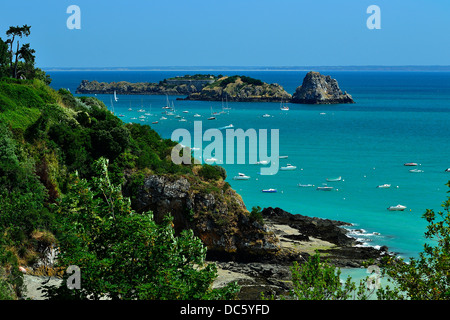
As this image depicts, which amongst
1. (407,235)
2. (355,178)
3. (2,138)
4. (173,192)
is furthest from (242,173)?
(2,138)

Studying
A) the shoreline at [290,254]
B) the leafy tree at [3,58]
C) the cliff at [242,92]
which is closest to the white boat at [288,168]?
the shoreline at [290,254]

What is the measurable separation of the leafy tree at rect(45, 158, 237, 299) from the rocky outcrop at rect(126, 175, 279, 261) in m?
20.1

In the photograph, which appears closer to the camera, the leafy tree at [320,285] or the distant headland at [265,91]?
the leafy tree at [320,285]

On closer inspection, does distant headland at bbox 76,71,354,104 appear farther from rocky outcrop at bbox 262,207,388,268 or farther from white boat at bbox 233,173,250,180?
rocky outcrop at bbox 262,207,388,268

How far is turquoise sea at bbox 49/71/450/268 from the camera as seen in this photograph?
1802 inches

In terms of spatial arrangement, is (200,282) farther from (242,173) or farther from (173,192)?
(242,173)

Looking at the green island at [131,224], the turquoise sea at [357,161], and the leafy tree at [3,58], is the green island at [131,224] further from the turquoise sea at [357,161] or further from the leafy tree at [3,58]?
the turquoise sea at [357,161]

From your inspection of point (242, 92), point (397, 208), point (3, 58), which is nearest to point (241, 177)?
point (397, 208)

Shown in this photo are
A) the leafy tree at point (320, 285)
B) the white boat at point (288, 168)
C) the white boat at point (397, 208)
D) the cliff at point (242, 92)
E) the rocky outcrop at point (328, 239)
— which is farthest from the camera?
the cliff at point (242, 92)

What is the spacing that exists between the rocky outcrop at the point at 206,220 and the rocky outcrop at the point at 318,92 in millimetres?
124489

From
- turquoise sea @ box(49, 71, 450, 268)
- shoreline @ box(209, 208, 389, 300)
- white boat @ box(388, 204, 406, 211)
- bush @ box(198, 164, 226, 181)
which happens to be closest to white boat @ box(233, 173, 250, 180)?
turquoise sea @ box(49, 71, 450, 268)

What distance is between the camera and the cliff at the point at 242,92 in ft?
539

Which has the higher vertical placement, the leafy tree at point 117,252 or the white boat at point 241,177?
the leafy tree at point 117,252
